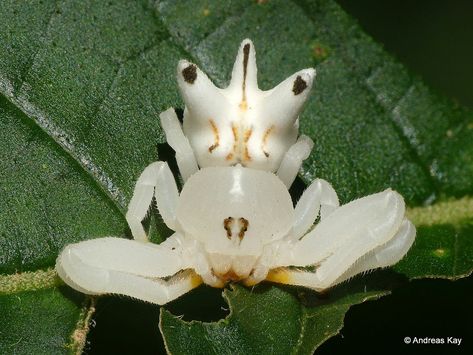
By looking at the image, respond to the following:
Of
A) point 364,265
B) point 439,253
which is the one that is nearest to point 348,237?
point 364,265

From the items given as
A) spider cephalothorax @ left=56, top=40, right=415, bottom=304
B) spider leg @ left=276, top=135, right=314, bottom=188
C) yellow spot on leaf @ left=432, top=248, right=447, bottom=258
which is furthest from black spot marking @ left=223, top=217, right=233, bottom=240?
yellow spot on leaf @ left=432, top=248, right=447, bottom=258

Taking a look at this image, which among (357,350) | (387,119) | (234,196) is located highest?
(234,196)

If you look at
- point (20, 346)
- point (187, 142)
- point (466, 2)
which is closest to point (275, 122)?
point (187, 142)

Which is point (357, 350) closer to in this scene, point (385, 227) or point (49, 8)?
point (385, 227)

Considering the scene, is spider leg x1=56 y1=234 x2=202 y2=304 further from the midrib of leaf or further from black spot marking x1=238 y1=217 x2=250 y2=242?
black spot marking x1=238 y1=217 x2=250 y2=242

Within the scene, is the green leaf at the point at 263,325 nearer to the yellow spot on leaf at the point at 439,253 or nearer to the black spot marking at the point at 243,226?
the black spot marking at the point at 243,226

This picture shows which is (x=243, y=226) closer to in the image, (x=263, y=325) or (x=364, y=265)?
(x=263, y=325)
